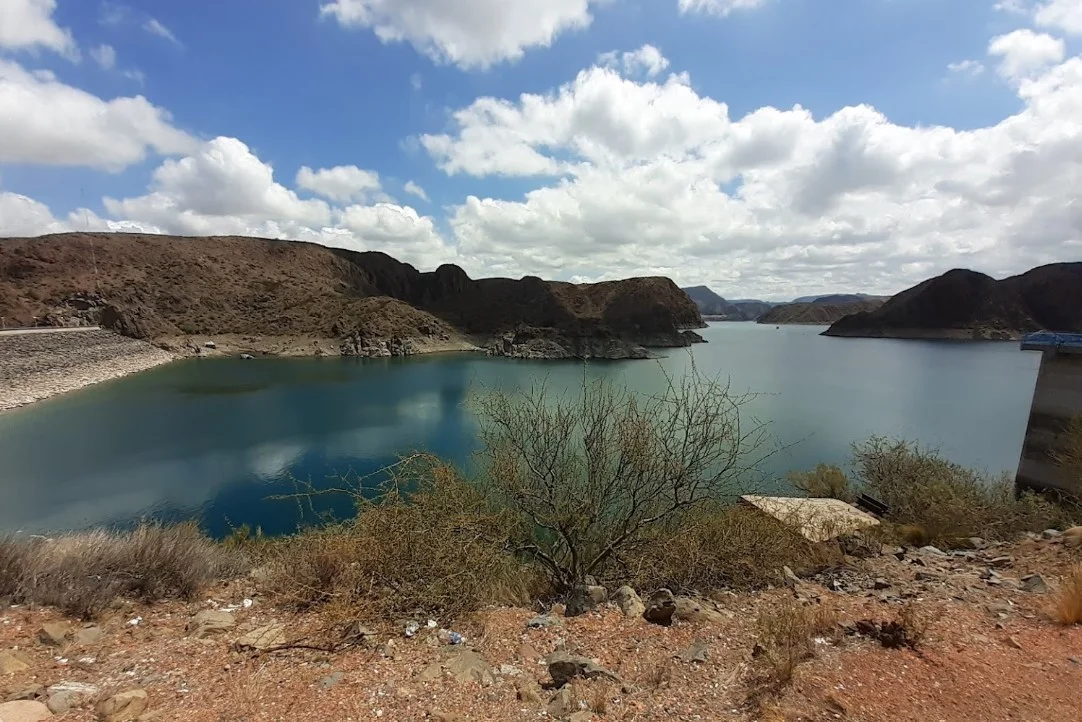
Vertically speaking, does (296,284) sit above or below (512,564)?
above

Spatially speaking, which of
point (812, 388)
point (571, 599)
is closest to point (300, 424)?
point (571, 599)

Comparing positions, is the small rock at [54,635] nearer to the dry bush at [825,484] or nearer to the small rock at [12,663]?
the small rock at [12,663]

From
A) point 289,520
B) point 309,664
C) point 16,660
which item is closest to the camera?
point 16,660

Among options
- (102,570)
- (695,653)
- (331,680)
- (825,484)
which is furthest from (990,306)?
(102,570)

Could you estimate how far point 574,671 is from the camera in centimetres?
425

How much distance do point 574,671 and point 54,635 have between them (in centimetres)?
453

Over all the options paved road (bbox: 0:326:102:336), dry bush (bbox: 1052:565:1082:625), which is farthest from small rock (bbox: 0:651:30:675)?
paved road (bbox: 0:326:102:336)

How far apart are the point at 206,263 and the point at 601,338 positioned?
71.4 m

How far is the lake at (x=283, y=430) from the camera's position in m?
18.3

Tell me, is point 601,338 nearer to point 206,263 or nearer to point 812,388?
point 812,388

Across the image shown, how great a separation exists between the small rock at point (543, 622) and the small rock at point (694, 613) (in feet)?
4.18

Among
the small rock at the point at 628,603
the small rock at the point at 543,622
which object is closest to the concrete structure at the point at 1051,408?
the small rock at the point at 628,603

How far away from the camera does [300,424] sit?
31969 mm

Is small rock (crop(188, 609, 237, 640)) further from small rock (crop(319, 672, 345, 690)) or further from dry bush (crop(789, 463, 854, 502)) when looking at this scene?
dry bush (crop(789, 463, 854, 502))
